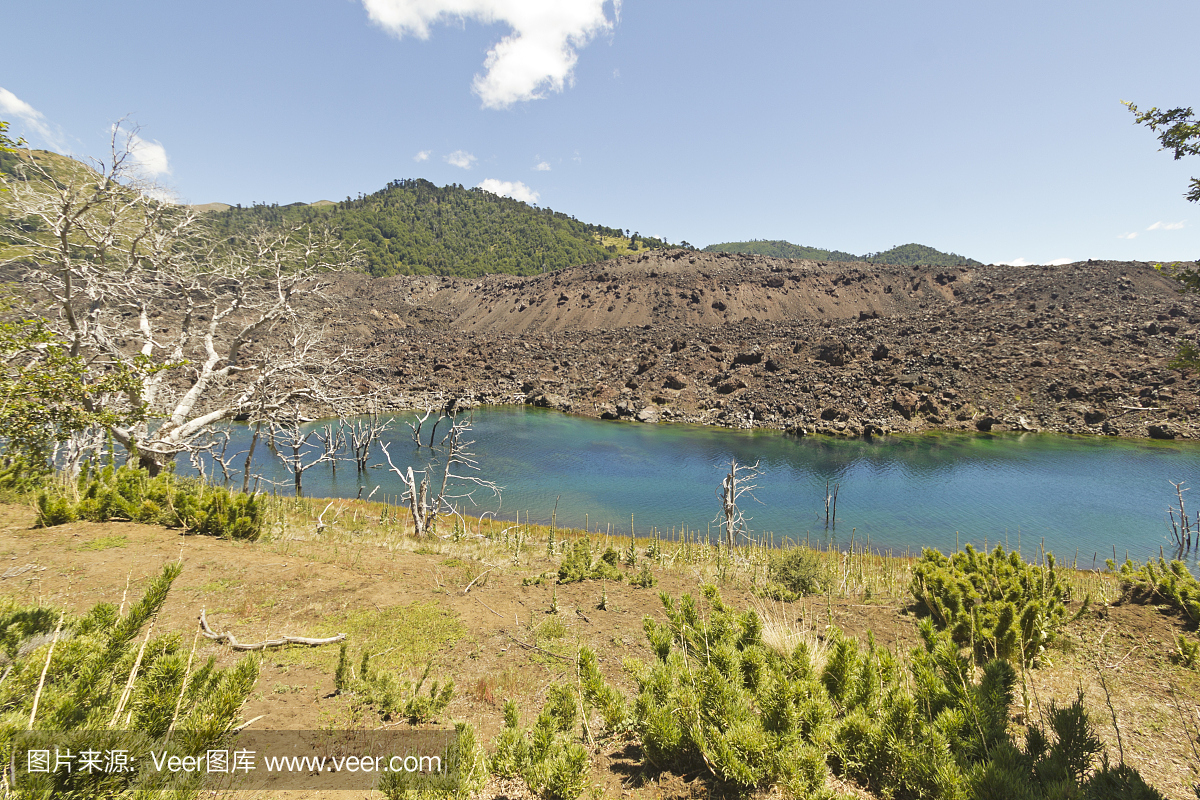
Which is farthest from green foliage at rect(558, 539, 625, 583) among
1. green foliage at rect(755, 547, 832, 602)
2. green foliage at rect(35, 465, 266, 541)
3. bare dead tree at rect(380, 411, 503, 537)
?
green foliage at rect(35, 465, 266, 541)

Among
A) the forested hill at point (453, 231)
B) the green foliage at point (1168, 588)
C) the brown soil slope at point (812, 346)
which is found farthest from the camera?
the forested hill at point (453, 231)

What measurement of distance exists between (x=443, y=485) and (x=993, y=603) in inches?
493

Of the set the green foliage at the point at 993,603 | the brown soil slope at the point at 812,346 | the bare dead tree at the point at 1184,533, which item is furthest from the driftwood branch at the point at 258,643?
the bare dead tree at the point at 1184,533

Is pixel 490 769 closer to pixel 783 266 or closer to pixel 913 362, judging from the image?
pixel 913 362

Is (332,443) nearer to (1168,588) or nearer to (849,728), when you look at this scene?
(849,728)

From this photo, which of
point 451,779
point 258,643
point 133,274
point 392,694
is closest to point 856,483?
point 392,694

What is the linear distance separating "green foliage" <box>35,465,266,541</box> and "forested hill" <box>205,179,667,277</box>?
130716 millimetres

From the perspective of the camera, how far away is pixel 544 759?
3.42m

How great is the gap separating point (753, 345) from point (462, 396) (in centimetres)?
3595

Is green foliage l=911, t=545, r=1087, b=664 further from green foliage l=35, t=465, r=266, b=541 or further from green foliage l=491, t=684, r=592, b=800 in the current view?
green foliage l=35, t=465, r=266, b=541

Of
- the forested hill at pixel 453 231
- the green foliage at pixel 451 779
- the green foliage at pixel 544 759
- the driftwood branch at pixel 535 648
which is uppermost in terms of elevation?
the forested hill at pixel 453 231

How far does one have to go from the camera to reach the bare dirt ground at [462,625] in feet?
15.2

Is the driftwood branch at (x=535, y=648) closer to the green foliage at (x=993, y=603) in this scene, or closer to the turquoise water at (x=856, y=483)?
the green foliage at (x=993, y=603)

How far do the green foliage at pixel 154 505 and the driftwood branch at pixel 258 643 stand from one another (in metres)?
4.38
